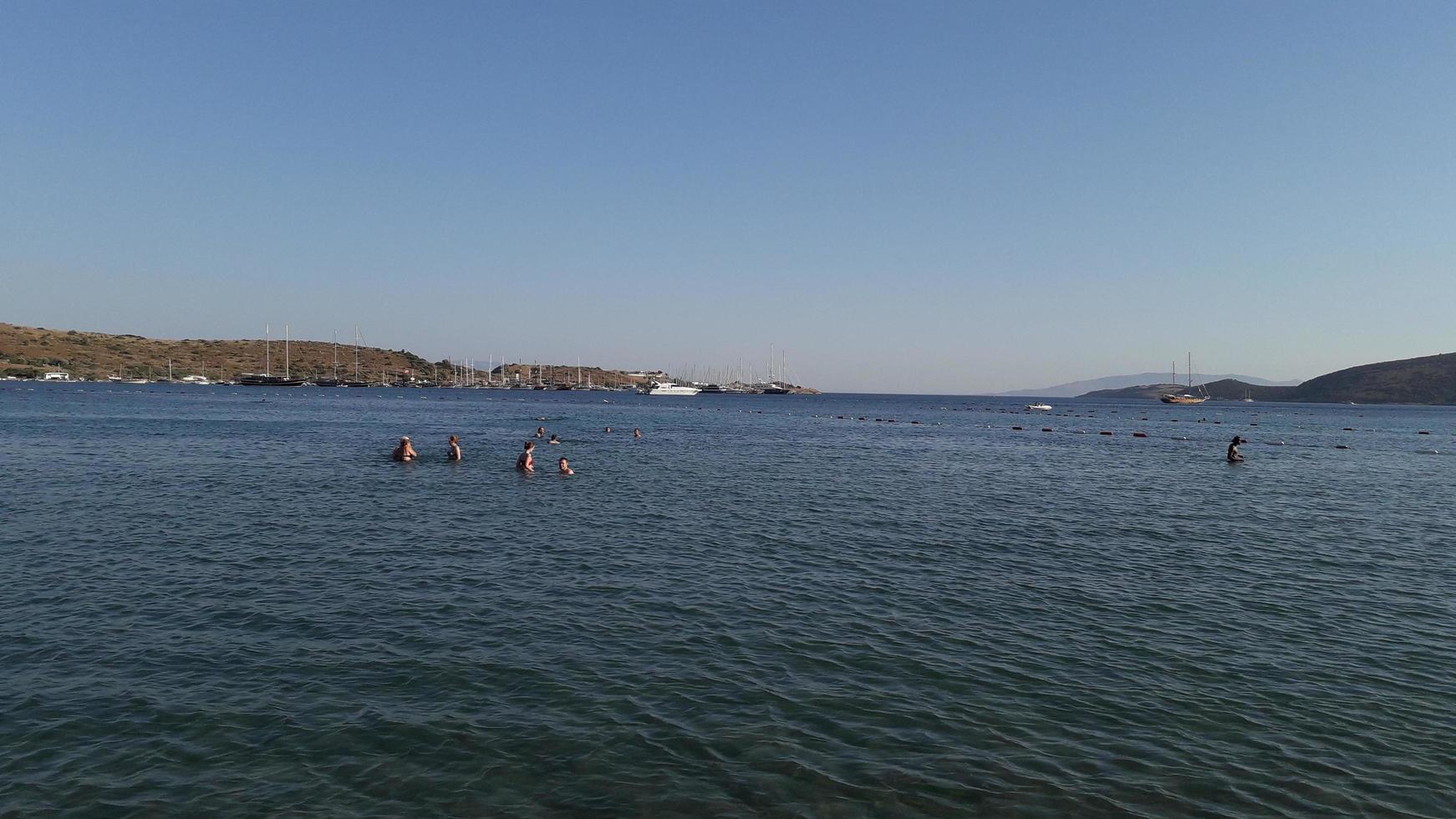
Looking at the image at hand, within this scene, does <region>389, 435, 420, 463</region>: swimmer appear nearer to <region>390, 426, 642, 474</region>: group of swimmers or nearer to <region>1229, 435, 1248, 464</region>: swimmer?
<region>390, 426, 642, 474</region>: group of swimmers

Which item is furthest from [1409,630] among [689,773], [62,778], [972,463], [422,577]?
[972,463]

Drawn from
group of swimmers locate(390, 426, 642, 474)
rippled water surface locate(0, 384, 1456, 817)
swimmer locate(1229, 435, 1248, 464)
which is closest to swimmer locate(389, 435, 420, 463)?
group of swimmers locate(390, 426, 642, 474)

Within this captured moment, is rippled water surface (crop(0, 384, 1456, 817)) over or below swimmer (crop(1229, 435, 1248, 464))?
below

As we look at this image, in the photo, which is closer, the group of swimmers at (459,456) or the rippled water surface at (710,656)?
the rippled water surface at (710,656)

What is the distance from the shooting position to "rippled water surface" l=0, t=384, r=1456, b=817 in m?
10.0

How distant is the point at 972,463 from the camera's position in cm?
5434

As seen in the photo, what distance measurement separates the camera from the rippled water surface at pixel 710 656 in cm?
1003

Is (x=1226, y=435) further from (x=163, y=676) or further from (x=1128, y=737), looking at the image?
(x=163, y=676)

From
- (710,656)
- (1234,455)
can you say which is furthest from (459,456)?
(1234,455)

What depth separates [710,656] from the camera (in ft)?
47.7

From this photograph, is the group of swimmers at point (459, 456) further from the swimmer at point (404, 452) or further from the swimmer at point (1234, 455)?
the swimmer at point (1234, 455)

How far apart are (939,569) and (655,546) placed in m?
8.73

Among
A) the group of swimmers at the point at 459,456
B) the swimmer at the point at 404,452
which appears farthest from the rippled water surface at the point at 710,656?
the swimmer at the point at 404,452

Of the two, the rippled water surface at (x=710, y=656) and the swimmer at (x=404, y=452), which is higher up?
the swimmer at (x=404, y=452)
